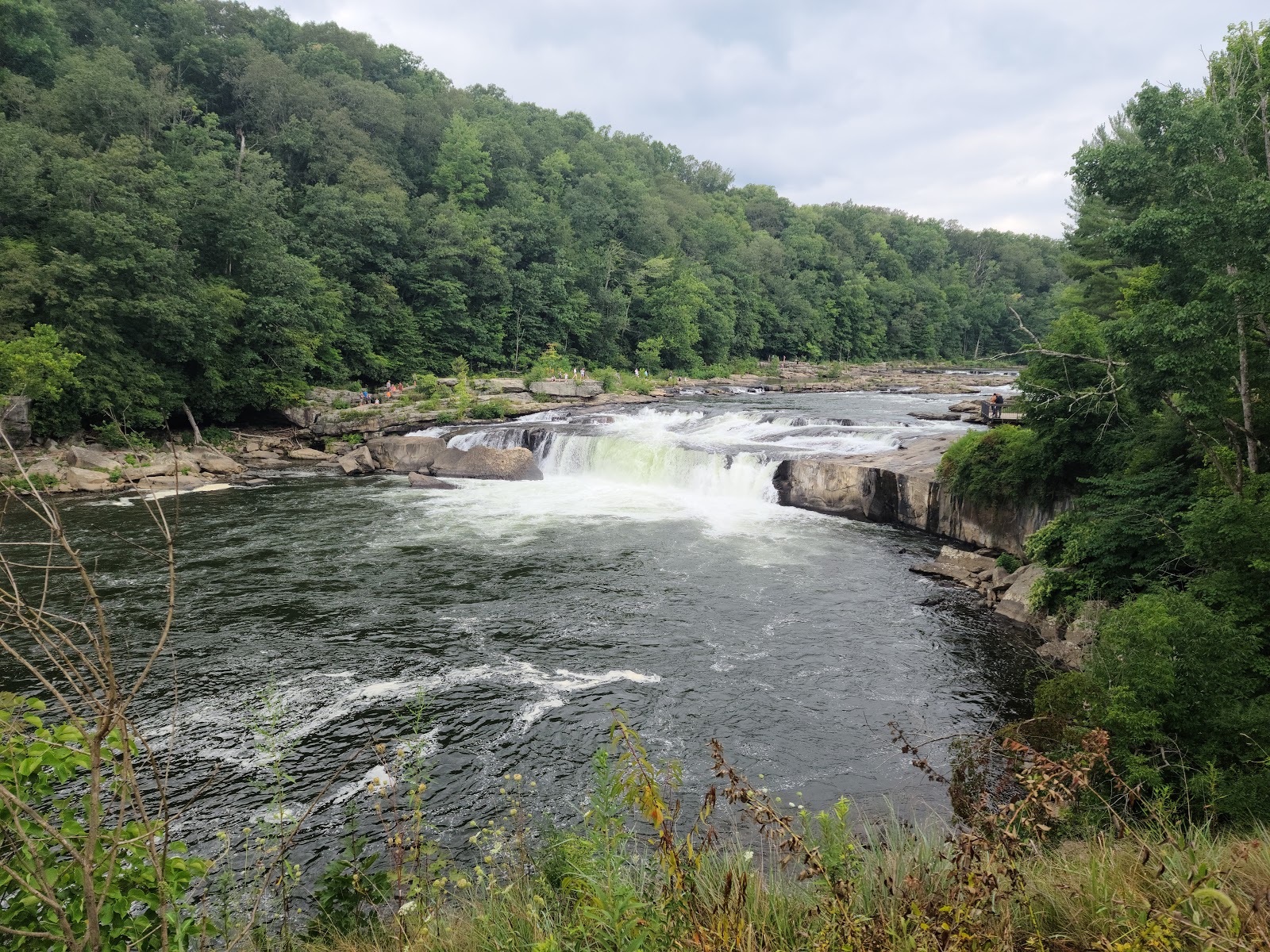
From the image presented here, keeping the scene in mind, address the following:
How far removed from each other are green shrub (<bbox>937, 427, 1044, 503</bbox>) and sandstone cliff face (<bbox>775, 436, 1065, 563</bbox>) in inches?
13.8

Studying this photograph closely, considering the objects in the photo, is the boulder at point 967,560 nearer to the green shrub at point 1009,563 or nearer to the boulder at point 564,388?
the green shrub at point 1009,563

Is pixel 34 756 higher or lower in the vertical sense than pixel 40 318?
lower

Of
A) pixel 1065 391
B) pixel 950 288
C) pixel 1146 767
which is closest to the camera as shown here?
pixel 1146 767

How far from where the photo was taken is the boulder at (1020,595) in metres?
12.4

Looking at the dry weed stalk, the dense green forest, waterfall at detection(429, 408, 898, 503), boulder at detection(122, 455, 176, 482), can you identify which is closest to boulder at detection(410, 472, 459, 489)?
waterfall at detection(429, 408, 898, 503)

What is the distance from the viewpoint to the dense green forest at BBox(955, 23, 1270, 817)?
6516mm

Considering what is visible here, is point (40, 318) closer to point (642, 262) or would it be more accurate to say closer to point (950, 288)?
point (642, 262)

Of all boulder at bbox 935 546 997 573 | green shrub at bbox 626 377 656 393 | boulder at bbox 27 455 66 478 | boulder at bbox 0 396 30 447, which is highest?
green shrub at bbox 626 377 656 393

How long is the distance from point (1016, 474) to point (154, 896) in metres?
16.0

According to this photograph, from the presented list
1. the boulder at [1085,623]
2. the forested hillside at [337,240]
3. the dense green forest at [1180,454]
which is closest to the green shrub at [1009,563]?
the dense green forest at [1180,454]

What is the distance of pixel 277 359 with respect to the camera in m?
30.8

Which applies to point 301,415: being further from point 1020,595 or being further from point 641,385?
point 1020,595

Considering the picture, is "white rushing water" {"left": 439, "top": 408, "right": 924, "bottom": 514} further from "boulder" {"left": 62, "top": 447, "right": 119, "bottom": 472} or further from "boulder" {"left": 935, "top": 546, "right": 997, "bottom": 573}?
"boulder" {"left": 62, "top": 447, "right": 119, "bottom": 472}

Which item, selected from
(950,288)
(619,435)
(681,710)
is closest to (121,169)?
(619,435)
